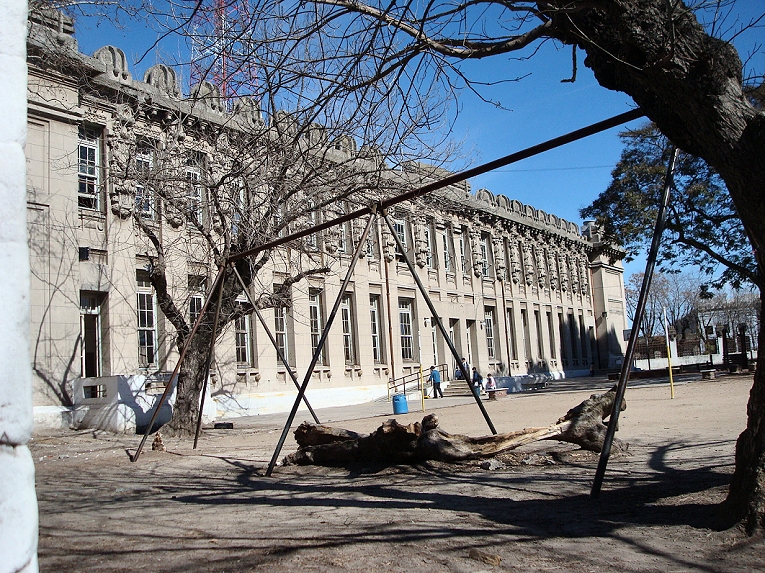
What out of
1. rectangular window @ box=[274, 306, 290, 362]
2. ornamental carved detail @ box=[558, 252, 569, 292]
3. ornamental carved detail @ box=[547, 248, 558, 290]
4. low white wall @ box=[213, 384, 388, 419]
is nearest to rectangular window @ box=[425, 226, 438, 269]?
low white wall @ box=[213, 384, 388, 419]

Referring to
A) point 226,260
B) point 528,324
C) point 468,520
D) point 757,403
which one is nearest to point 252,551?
point 468,520

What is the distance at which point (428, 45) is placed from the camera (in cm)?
609

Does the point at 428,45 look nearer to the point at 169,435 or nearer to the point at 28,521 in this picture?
the point at 28,521

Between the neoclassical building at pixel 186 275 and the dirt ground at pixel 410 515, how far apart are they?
4846 mm

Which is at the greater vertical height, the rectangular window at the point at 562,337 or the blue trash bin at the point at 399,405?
the rectangular window at the point at 562,337

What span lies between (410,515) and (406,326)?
87.7ft

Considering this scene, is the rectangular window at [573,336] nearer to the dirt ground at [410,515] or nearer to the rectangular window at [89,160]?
the rectangular window at [89,160]

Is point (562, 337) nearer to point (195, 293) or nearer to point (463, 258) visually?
point (463, 258)

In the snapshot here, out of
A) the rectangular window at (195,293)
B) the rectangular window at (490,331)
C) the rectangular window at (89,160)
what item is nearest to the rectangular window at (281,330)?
the rectangular window at (195,293)

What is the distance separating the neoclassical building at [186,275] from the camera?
1669cm

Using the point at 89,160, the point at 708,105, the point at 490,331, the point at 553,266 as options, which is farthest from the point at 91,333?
the point at 553,266

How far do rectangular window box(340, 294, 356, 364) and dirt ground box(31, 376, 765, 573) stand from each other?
18.1 m

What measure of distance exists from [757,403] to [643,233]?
24113 millimetres

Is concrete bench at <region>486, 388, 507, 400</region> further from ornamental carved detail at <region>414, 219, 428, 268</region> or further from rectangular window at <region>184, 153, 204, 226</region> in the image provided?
rectangular window at <region>184, 153, 204, 226</region>
